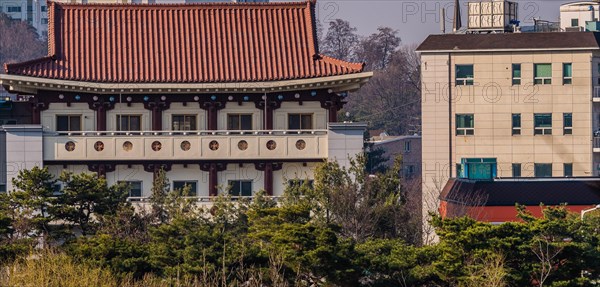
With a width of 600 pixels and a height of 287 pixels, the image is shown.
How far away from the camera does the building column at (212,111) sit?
2746 inches

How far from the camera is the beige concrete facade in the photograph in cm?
8706

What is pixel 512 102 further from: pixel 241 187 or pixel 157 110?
pixel 157 110

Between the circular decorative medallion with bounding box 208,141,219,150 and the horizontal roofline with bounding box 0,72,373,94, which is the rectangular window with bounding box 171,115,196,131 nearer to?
the horizontal roofline with bounding box 0,72,373,94

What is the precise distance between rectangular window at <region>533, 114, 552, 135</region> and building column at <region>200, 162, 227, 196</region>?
2275 centimetres

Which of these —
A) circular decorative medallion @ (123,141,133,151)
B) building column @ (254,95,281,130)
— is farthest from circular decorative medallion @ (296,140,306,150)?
circular decorative medallion @ (123,141,133,151)

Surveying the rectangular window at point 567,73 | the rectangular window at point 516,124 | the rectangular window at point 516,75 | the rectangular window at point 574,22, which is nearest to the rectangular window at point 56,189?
the rectangular window at point 516,75

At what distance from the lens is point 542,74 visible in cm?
8725

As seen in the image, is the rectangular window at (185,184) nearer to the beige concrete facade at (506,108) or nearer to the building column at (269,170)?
the building column at (269,170)

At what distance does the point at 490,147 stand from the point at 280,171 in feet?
67.2

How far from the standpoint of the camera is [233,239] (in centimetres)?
5728

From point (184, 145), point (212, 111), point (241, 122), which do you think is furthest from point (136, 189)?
point (241, 122)

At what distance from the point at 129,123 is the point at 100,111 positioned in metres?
1.14

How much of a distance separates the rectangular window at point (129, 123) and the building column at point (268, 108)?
426cm

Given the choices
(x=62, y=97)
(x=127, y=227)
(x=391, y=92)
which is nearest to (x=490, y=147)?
(x=62, y=97)
